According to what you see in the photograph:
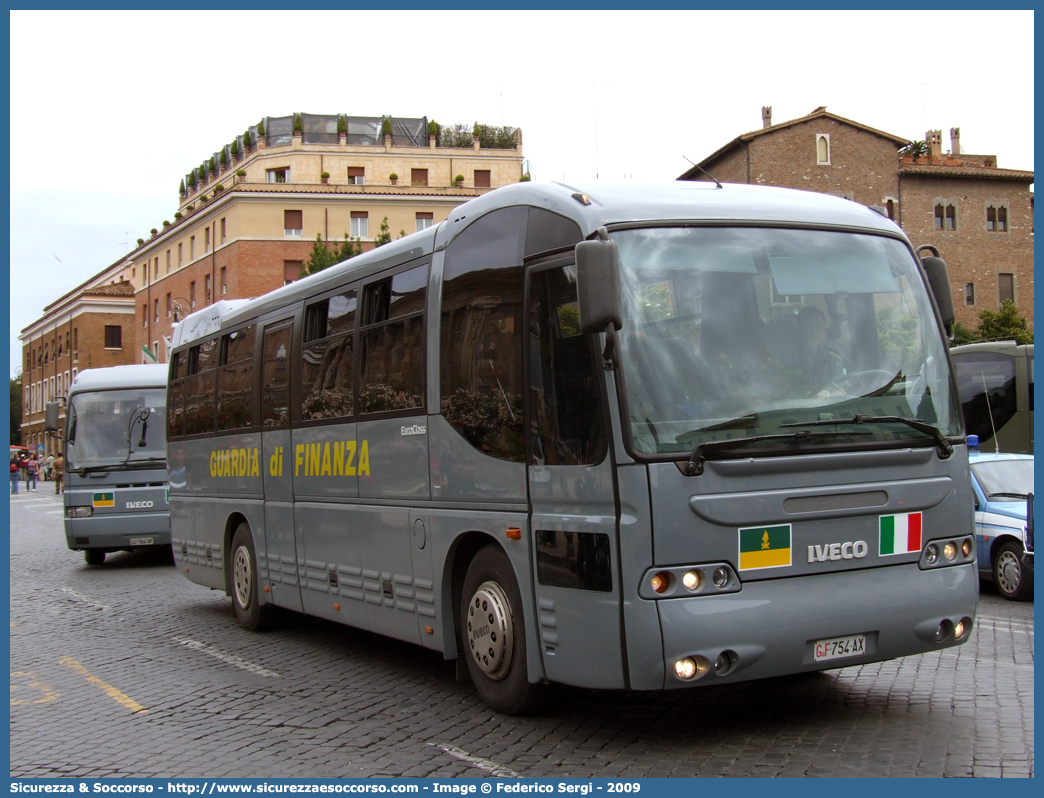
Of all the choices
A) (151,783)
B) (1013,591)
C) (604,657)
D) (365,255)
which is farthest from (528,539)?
(1013,591)

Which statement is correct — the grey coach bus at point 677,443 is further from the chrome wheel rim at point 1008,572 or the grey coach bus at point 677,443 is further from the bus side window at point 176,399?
the bus side window at point 176,399

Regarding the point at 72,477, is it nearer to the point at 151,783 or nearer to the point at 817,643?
the point at 151,783

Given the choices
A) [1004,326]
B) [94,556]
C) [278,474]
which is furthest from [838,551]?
[1004,326]

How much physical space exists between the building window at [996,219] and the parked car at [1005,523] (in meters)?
61.3

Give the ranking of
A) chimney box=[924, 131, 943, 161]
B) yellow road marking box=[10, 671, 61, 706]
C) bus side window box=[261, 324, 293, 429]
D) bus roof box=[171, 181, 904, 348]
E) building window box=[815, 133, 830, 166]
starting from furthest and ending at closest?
1. chimney box=[924, 131, 943, 161]
2. building window box=[815, 133, 830, 166]
3. bus side window box=[261, 324, 293, 429]
4. yellow road marking box=[10, 671, 61, 706]
5. bus roof box=[171, 181, 904, 348]

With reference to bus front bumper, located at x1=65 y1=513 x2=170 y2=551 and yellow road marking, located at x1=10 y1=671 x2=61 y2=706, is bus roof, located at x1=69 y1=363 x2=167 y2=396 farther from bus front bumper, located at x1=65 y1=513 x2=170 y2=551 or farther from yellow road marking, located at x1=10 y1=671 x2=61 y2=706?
yellow road marking, located at x1=10 y1=671 x2=61 y2=706

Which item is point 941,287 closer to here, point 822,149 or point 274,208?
point 822,149

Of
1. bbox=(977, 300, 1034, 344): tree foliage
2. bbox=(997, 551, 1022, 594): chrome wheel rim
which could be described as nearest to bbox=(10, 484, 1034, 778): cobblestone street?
bbox=(997, 551, 1022, 594): chrome wheel rim

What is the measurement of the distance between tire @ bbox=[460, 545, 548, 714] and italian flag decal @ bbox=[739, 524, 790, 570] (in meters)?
1.47

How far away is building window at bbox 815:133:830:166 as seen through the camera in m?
66.4

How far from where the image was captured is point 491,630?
691cm

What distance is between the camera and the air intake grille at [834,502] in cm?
591

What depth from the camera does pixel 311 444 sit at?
32.0ft

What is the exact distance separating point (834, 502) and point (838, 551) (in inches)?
10.2
